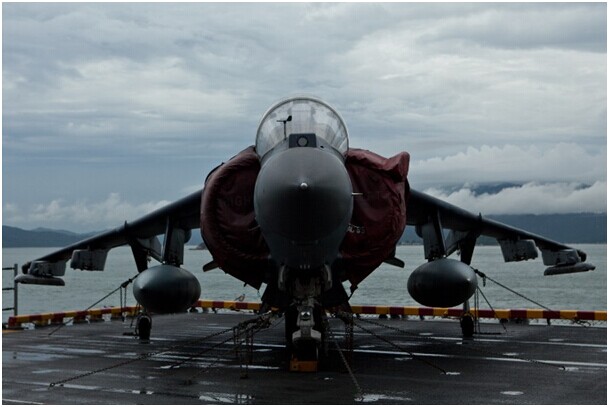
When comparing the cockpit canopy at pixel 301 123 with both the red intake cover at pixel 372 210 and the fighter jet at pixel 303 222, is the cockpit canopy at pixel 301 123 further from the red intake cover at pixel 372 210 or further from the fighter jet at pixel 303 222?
the red intake cover at pixel 372 210

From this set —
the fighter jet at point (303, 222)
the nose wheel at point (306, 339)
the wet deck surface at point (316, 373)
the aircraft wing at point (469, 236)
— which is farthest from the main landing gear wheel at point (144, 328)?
the aircraft wing at point (469, 236)

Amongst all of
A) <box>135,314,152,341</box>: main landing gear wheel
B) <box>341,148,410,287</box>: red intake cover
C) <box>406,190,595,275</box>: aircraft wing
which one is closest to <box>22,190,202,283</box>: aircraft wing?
<box>135,314,152,341</box>: main landing gear wheel

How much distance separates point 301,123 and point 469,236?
827 centimetres

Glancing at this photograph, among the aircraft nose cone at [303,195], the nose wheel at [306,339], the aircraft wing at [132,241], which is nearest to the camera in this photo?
the aircraft nose cone at [303,195]

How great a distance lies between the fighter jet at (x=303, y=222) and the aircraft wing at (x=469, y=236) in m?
0.05

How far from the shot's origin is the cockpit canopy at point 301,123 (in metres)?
→ 13.3

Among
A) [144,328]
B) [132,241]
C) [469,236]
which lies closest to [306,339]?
[132,241]

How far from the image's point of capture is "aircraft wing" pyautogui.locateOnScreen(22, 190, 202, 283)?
1870 centimetres

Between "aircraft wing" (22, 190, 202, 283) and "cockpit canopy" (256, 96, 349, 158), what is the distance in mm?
5278

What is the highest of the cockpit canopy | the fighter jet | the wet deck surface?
the cockpit canopy

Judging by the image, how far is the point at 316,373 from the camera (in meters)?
13.6

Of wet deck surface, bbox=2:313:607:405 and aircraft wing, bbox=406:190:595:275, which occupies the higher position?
aircraft wing, bbox=406:190:595:275

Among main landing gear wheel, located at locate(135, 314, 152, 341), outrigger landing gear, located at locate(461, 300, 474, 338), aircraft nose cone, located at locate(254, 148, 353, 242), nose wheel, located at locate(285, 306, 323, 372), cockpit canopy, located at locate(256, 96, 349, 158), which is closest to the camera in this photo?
aircraft nose cone, located at locate(254, 148, 353, 242)

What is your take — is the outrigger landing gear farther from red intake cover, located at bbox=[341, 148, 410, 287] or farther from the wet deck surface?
red intake cover, located at bbox=[341, 148, 410, 287]
